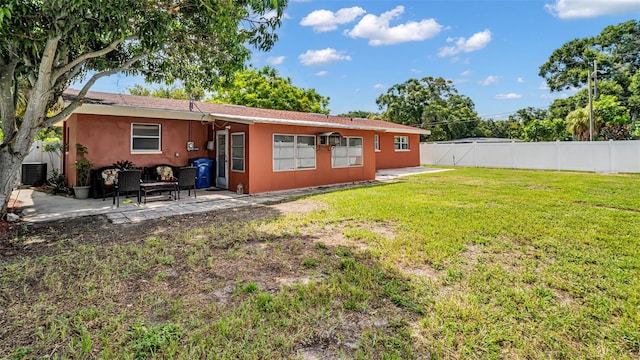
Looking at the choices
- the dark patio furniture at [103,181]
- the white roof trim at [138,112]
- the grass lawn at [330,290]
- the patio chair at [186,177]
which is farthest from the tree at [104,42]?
the grass lawn at [330,290]

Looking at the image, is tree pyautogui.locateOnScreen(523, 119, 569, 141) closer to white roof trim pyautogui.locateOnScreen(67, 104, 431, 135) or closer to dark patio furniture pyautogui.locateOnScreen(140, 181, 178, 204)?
white roof trim pyautogui.locateOnScreen(67, 104, 431, 135)

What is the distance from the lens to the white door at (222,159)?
1075cm

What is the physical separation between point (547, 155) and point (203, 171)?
19.1 m

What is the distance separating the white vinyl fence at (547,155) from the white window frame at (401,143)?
393 cm

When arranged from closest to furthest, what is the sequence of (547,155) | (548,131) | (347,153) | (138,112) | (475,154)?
(138,112) → (347,153) → (547,155) → (548,131) → (475,154)

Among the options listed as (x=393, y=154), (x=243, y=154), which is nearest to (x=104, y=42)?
(x=243, y=154)

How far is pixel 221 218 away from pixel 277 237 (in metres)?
2.00

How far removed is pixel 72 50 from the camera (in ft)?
22.8

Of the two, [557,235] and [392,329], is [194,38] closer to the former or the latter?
[392,329]

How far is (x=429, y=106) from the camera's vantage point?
115ft

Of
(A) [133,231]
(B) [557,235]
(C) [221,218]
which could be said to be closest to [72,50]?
(A) [133,231]

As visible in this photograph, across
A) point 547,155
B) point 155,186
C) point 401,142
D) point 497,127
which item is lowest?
point 155,186

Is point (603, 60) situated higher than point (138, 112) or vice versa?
point (603, 60)

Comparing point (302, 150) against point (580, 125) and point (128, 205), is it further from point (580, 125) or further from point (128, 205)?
point (580, 125)
